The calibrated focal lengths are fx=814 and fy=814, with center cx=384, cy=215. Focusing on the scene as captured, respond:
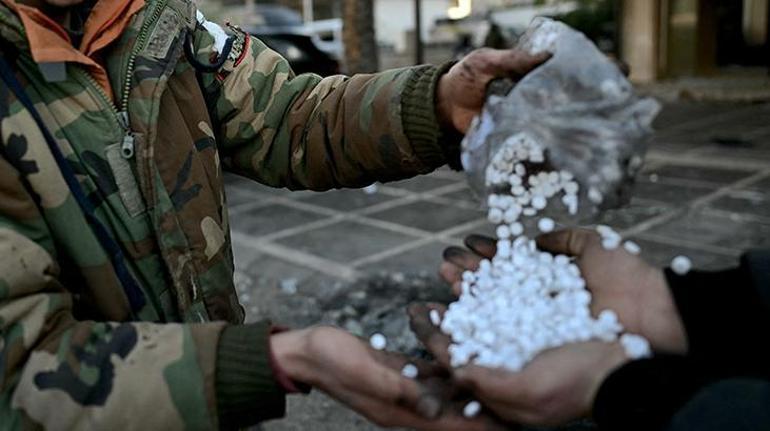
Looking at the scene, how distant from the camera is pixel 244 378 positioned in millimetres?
1312

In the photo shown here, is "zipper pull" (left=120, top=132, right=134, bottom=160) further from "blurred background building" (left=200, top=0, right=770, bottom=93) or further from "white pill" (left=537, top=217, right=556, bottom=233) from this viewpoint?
"blurred background building" (left=200, top=0, right=770, bottom=93)

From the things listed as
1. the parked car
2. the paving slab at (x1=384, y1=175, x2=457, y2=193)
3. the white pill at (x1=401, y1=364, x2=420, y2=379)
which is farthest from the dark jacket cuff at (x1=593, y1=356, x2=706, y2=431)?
the parked car

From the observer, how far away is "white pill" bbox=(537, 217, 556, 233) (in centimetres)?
158

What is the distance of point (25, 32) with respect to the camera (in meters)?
1.37

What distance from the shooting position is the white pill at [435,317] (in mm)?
1600

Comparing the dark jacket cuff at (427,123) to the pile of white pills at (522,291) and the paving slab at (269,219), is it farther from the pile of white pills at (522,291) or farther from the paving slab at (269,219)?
the paving slab at (269,219)

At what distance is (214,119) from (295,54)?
27.2 ft

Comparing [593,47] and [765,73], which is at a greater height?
[593,47]

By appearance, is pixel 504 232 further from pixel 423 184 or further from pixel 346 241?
pixel 423 184

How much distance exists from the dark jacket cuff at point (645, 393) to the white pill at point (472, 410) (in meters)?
0.19

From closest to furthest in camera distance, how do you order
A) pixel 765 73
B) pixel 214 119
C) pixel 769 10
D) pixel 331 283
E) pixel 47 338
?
1. pixel 47 338
2. pixel 214 119
3. pixel 331 283
4. pixel 765 73
5. pixel 769 10

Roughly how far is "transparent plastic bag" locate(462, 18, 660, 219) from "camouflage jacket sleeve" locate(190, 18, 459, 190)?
0.20m

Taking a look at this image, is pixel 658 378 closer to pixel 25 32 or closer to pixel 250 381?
pixel 250 381

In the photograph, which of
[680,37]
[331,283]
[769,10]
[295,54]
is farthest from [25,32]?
[769,10]
